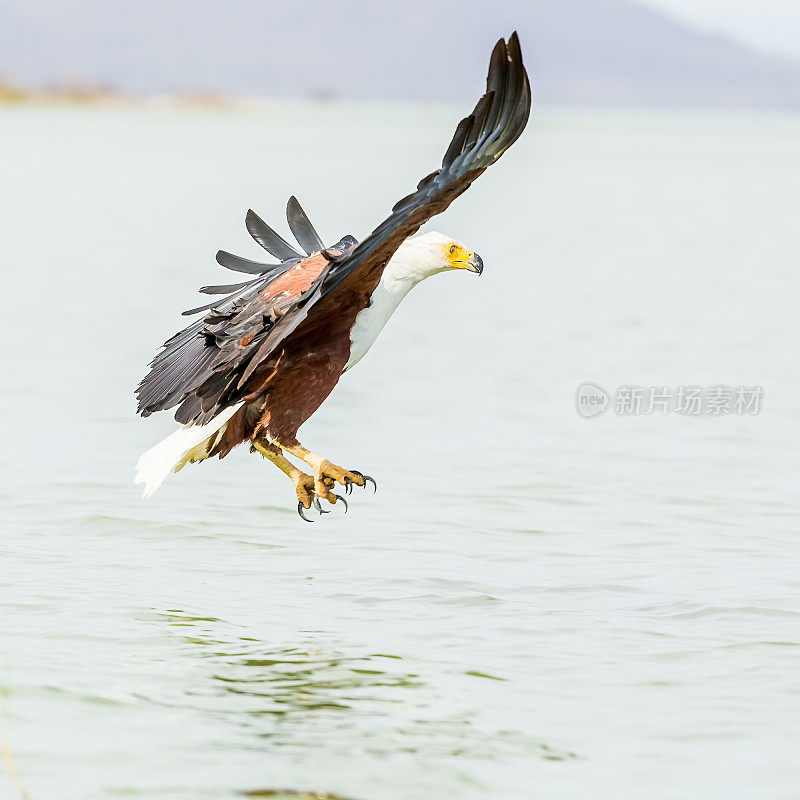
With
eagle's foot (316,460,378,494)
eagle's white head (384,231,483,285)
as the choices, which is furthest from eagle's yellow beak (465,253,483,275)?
eagle's foot (316,460,378,494)

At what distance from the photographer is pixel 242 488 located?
28.3ft

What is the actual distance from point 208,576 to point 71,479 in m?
1.85

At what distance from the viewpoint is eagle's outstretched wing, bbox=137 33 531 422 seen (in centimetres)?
549

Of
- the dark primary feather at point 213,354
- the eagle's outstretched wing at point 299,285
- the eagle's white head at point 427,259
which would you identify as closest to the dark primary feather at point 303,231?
the eagle's outstretched wing at point 299,285

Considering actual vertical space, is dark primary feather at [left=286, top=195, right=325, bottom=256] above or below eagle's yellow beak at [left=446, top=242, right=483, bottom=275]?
above

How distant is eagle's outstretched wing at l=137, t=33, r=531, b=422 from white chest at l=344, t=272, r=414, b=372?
109mm

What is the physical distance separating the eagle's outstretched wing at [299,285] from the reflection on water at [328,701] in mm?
934

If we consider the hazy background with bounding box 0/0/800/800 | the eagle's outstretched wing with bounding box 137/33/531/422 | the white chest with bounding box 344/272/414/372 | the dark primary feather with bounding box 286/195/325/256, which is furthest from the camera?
the dark primary feather with bounding box 286/195/325/256

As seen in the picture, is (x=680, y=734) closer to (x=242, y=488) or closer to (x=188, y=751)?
(x=188, y=751)

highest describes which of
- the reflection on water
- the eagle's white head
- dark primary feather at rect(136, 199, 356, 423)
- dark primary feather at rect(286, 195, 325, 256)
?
dark primary feather at rect(286, 195, 325, 256)

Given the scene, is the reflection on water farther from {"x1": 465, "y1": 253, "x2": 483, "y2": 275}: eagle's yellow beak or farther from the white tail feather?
{"x1": 465, "y1": 253, "x2": 483, "y2": 275}: eagle's yellow beak

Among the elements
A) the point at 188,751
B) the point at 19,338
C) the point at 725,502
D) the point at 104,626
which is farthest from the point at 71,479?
the point at 19,338

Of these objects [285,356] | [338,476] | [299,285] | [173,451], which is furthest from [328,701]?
[299,285]

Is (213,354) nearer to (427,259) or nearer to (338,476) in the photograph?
(338,476)
